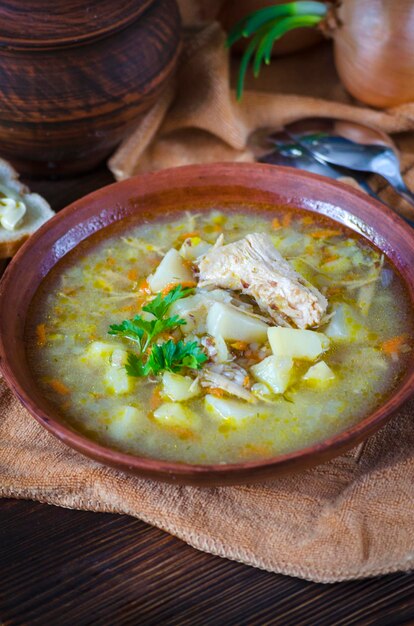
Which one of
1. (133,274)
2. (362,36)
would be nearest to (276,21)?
(362,36)

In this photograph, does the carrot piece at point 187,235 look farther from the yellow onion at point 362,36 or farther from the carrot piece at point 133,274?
the yellow onion at point 362,36

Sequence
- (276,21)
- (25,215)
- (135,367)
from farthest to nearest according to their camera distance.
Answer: (276,21) → (25,215) → (135,367)

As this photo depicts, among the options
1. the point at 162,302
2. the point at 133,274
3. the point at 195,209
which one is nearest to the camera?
the point at 162,302

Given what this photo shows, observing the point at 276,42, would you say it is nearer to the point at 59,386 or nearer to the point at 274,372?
the point at 274,372

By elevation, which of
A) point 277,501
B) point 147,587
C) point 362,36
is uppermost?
point 362,36

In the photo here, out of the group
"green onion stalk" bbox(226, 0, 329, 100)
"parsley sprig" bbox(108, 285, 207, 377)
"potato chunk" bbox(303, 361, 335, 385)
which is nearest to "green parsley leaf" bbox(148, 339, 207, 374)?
"parsley sprig" bbox(108, 285, 207, 377)

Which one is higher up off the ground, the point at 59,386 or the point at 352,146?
the point at 352,146
